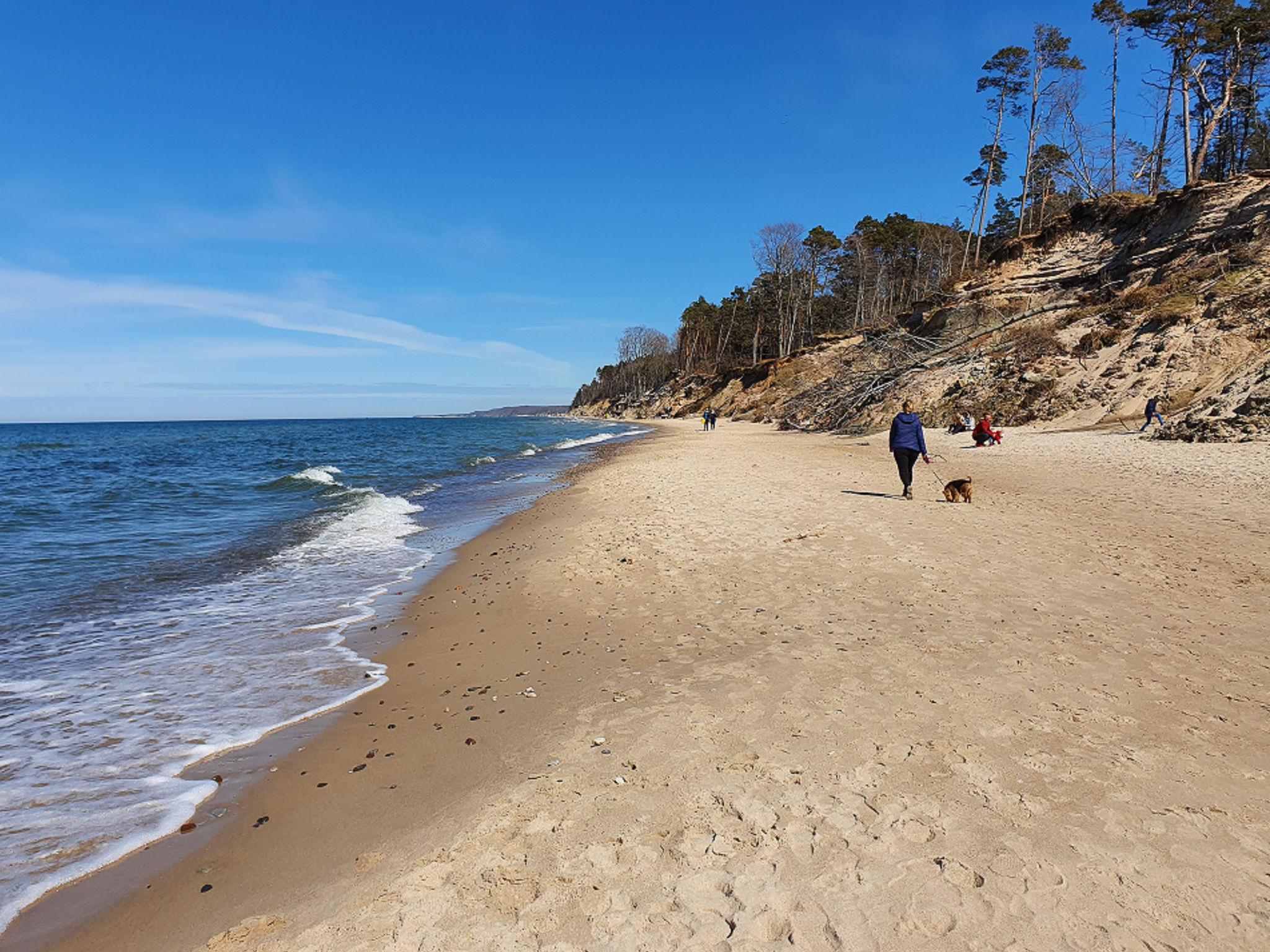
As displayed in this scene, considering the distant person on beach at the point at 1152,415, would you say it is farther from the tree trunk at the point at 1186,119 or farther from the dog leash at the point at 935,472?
the tree trunk at the point at 1186,119

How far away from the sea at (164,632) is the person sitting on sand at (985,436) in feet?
45.7

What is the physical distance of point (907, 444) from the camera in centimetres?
1194

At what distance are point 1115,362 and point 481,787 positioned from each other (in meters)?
26.4

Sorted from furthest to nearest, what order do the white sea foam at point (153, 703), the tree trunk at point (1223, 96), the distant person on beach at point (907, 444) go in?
the tree trunk at point (1223, 96), the distant person on beach at point (907, 444), the white sea foam at point (153, 703)

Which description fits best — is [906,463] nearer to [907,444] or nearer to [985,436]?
[907,444]

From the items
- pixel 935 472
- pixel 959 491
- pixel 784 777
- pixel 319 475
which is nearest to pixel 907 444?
pixel 959 491

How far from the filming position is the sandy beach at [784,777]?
Answer: 242 cm

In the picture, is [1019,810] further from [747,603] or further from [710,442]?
[710,442]

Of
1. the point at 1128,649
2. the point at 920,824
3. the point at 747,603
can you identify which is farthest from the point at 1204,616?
the point at 920,824

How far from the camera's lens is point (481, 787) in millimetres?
3510

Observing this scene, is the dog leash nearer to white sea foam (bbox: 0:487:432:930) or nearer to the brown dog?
the brown dog

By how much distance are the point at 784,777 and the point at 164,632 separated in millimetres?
7223

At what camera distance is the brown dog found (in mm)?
11227

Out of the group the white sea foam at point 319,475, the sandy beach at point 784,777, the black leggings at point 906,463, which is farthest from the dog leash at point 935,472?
the white sea foam at point 319,475
